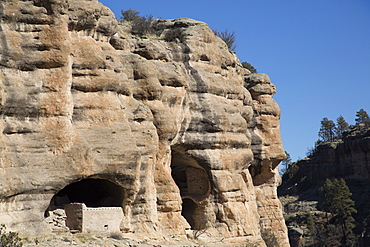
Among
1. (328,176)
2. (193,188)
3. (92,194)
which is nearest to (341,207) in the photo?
(328,176)

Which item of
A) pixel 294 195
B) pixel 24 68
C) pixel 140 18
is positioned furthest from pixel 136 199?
pixel 294 195

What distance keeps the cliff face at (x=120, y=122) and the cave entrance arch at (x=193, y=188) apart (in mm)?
59

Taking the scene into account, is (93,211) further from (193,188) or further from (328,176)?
(328,176)

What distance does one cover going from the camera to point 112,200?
31.2m

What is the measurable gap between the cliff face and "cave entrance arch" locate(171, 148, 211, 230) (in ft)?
0.19

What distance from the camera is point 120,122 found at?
29.8m

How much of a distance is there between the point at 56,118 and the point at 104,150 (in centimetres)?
256

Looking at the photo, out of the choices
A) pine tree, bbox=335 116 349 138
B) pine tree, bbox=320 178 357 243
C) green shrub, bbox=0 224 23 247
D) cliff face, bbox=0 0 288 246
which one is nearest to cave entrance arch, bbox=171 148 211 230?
cliff face, bbox=0 0 288 246

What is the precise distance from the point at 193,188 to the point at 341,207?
29.4 meters

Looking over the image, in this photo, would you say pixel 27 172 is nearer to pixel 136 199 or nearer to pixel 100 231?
pixel 100 231

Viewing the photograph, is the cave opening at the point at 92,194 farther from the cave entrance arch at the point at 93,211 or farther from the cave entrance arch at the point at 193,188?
the cave entrance arch at the point at 193,188

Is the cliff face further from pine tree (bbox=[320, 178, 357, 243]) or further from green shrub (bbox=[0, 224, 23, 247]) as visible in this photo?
pine tree (bbox=[320, 178, 357, 243])

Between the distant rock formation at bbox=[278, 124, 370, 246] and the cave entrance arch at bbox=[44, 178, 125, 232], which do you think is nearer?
the cave entrance arch at bbox=[44, 178, 125, 232]

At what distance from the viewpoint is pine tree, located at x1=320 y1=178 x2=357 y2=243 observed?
63.3 meters
